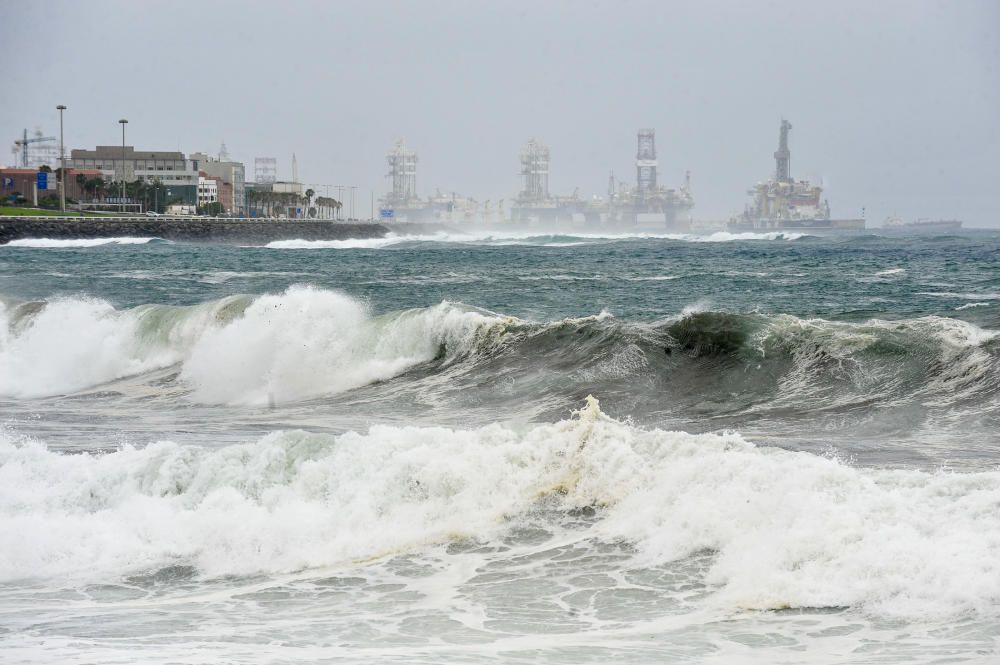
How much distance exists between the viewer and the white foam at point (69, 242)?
75.2 metres

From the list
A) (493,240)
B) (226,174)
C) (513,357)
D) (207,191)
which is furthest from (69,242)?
(226,174)

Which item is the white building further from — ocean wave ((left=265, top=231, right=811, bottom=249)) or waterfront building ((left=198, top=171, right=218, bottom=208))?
ocean wave ((left=265, top=231, right=811, bottom=249))

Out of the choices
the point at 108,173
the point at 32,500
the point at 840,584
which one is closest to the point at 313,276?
the point at 32,500

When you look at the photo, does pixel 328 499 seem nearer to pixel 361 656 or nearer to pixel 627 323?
pixel 361 656

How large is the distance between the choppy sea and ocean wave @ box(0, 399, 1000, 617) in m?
0.03

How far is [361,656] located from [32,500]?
15.0ft

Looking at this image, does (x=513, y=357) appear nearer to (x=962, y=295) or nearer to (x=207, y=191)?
(x=962, y=295)

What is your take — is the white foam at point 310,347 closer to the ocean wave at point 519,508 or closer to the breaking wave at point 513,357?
the breaking wave at point 513,357

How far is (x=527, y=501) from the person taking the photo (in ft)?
32.6

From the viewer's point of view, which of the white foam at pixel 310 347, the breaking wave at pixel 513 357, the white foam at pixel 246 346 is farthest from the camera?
the white foam at pixel 246 346

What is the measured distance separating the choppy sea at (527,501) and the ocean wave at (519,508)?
26 millimetres

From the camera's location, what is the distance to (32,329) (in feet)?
76.7

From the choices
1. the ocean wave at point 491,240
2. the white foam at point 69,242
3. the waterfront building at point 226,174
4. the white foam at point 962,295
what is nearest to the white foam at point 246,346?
the white foam at point 962,295

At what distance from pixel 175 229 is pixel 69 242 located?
63.5ft
